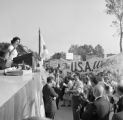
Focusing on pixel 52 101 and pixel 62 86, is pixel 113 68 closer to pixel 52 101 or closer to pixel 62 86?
pixel 62 86

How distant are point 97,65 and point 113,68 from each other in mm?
1056

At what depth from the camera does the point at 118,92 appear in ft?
15.2

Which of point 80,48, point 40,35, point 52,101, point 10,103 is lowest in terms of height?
point 52,101

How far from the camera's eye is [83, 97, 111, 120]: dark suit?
4.50 meters

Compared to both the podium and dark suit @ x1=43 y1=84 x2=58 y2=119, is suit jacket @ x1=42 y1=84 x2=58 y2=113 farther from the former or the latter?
the podium

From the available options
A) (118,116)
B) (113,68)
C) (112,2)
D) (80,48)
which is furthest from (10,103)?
(80,48)

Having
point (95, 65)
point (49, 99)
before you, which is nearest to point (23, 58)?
point (49, 99)

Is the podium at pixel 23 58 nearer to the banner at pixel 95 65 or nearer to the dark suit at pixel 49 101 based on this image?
the dark suit at pixel 49 101

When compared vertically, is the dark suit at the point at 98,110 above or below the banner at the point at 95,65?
below

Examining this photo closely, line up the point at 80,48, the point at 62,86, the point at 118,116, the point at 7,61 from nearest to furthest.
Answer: the point at 118,116
the point at 7,61
the point at 62,86
the point at 80,48

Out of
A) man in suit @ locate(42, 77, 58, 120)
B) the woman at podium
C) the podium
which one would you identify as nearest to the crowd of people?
man in suit @ locate(42, 77, 58, 120)

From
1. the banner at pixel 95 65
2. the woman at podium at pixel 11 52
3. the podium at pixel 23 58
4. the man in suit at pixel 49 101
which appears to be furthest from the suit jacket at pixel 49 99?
the banner at pixel 95 65

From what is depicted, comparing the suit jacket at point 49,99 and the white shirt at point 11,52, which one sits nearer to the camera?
the white shirt at point 11,52

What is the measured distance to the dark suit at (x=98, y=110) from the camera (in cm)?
450
